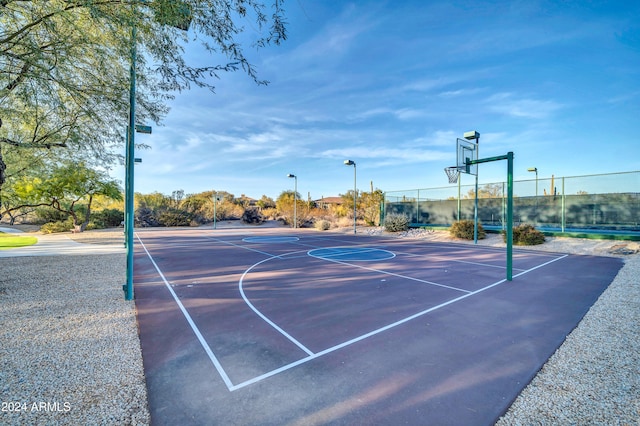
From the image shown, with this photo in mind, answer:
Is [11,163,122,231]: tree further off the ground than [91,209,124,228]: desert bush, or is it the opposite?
[11,163,122,231]: tree

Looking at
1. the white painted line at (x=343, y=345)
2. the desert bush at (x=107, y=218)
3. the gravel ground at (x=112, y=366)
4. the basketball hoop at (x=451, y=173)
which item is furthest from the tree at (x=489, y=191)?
the desert bush at (x=107, y=218)

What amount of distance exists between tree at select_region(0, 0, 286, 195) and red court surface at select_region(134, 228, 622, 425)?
13.5ft

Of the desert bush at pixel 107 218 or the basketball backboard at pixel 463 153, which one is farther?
the desert bush at pixel 107 218

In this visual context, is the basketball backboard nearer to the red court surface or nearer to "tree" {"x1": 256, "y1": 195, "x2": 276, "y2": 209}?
the red court surface

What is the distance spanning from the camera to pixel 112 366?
310 cm

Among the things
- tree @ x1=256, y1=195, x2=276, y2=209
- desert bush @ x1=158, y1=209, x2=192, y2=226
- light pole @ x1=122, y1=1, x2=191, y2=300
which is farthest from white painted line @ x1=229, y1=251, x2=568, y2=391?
tree @ x1=256, y1=195, x2=276, y2=209

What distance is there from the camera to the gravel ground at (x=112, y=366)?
2.35 metres

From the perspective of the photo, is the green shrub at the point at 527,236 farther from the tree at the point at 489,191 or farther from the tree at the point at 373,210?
the tree at the point at 373,210

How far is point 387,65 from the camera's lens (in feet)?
45.3

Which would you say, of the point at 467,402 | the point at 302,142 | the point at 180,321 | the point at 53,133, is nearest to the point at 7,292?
the point at 53,133

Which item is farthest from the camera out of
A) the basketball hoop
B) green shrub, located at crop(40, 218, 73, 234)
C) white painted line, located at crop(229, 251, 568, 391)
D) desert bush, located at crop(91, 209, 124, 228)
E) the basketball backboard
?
desert bush, located at crop(91, 209, 124, 228)

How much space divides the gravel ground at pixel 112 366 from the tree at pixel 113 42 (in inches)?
149

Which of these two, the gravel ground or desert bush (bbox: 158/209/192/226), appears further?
desert bush (bbox: 158/209/192/226)

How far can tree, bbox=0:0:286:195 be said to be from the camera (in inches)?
162
